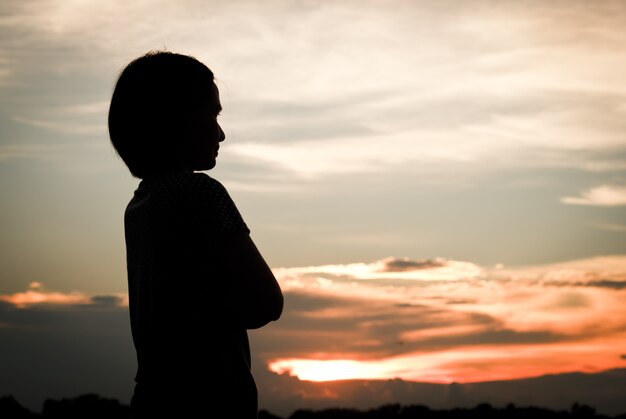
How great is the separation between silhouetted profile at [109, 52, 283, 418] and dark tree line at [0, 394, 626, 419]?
31.5 feet

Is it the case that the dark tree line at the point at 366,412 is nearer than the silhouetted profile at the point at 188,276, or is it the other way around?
the silhouetted profile at the point at 188,276

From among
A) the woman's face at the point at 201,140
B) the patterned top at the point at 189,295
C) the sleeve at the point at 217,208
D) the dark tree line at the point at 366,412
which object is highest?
the woman's face at the point at 201,140

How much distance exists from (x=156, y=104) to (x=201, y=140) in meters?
0.19

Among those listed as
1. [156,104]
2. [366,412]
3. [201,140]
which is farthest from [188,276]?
[366,412]

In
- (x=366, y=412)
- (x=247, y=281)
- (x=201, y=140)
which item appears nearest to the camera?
(x=247, y=281)

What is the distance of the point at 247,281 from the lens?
2.07m

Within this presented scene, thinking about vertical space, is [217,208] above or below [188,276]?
above

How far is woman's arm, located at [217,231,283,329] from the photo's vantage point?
2076 millimetres

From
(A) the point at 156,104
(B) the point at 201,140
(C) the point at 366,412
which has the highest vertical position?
(A) the point at 156,104

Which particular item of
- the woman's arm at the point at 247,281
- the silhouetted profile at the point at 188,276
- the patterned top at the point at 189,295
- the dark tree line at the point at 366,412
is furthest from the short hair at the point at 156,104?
the dark tree line at the point at 366,412

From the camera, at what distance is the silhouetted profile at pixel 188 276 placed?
2.10 metres

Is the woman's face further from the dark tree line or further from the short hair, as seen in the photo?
the dark tree line

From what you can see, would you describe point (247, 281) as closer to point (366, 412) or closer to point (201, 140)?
point (201, 140)

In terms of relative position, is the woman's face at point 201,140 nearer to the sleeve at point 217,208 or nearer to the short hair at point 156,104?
the short hair at point 156,104
